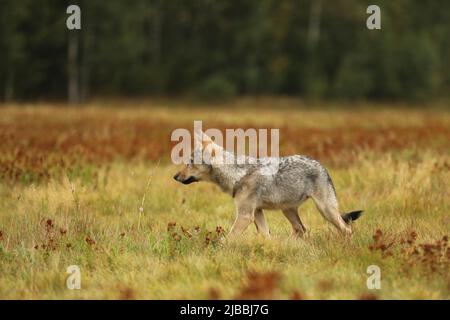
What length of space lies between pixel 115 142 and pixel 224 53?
110 feet

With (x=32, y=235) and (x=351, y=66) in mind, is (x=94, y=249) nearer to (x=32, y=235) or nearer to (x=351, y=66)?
(x=32, y=235)

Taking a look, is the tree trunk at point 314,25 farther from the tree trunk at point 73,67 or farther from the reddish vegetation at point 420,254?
the reddish vegetation at point 420,254

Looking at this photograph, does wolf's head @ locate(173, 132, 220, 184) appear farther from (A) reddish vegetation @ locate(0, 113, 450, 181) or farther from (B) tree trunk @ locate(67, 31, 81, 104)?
(B) tree trunk @ locate(67, 31, 81, 104)

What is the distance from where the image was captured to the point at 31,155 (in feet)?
40.1

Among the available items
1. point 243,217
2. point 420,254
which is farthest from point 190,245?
point 420,254

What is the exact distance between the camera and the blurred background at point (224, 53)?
1646 inches

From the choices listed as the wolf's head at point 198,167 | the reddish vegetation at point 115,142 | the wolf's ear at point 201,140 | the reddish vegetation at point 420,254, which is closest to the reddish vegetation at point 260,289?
the reddish vegetation at point 420,254

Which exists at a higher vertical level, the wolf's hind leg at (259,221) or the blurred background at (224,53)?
the blurred background at (224,53)

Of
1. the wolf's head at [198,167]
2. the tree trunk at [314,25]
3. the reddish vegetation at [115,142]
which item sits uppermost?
the tree trunk at [314,25]

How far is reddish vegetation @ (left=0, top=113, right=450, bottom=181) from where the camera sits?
1170cm

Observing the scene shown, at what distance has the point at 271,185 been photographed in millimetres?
7926

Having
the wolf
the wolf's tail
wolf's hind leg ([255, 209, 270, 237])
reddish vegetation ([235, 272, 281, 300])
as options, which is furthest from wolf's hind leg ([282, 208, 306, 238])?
reddish vegetation ([235, 272, 281, 300])

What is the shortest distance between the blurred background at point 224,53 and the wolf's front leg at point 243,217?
3459cm

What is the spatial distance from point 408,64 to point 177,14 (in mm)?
17871
